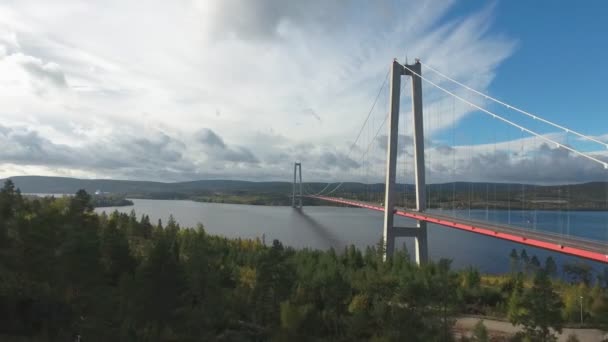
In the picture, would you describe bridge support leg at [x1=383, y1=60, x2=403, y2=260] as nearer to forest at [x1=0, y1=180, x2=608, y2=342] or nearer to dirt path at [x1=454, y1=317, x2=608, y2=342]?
forest at [x1=0, y1=180, x2=608, y2=342]

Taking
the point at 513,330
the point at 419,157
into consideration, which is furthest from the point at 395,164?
the point at 513,330

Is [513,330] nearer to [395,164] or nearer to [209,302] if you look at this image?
[209,302]

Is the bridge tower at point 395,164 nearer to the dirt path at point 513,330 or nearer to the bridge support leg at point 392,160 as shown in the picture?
the bridge support leg at point 392,160

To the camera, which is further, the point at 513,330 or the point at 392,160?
the point at 392,160

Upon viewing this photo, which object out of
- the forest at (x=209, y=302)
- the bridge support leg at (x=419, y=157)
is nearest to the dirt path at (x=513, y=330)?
the forest at (x=209, y=302)

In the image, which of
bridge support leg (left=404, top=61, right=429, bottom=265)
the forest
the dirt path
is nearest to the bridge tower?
bridge support leg (left=404, top=61, right=429, bottom=265)
